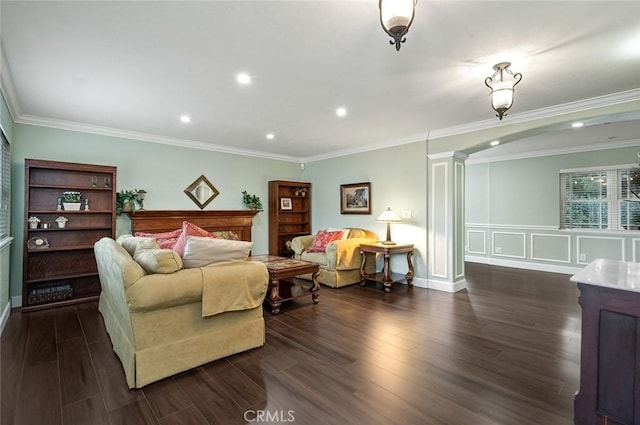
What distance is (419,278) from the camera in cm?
496

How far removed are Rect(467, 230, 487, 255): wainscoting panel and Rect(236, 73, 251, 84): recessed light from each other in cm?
643

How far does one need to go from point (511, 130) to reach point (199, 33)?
12.7 ft

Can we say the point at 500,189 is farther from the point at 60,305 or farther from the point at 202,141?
the point at 60,305

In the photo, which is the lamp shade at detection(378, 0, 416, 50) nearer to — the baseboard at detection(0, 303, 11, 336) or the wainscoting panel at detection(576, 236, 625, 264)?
the baseboard at detection(0, 303, 11, 336)

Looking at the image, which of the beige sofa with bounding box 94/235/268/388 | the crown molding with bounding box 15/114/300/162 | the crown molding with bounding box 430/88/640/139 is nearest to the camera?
the beige sofa with bounding box 94/235/268/388

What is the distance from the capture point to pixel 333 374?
7.41 ft

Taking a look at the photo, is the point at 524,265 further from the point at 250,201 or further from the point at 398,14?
the point at 398,14

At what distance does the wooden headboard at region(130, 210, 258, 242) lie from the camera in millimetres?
4789

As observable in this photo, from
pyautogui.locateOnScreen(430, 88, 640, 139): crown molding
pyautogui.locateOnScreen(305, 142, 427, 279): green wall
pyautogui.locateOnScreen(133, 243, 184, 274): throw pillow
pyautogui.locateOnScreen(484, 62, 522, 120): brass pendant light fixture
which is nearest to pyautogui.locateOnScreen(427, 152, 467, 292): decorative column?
pyautogui.locateOnScreen(305, 142, 427, 279): green wall

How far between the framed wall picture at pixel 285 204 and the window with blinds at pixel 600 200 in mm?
5558

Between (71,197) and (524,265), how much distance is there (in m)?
8.22

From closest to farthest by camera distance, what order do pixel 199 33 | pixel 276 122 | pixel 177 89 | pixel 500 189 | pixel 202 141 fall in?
pixel 199 33, pixel 177 89, pixel 276 122, pixel 202 141, pixel 500 189

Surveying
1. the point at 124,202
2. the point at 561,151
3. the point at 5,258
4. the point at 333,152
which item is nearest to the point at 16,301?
the point at 5,258

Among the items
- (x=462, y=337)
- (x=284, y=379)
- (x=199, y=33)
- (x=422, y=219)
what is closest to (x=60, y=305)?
(x=284, y=379)
